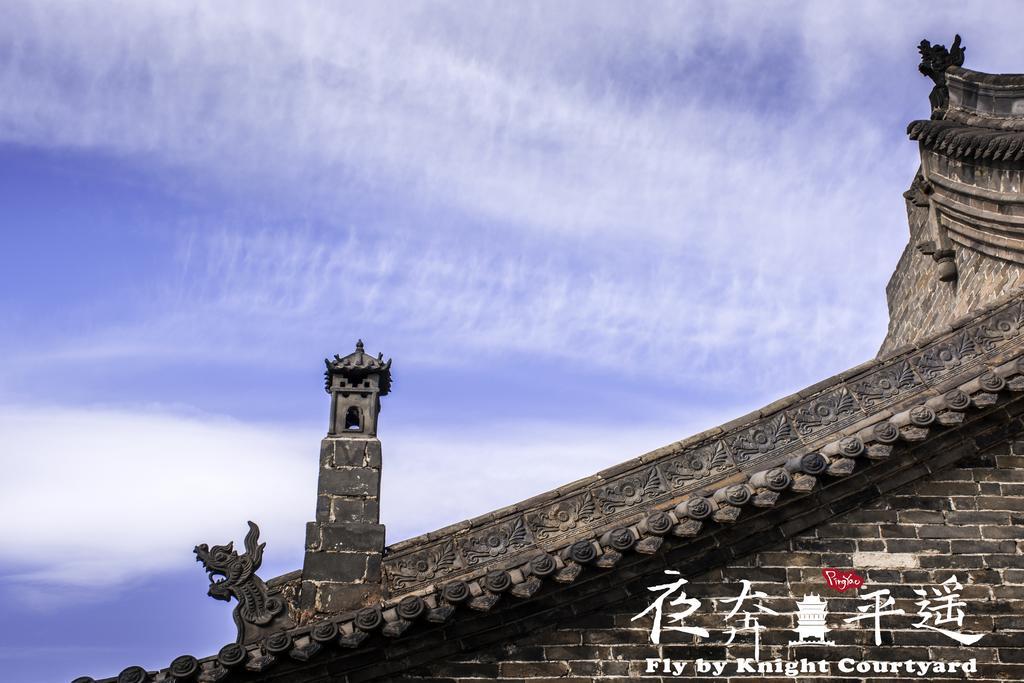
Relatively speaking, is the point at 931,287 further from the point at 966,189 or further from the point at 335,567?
the point at 335,567

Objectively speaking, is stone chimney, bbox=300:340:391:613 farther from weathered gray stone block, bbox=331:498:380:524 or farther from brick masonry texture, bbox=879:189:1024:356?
brick masonry texture, bbox=879:189:1024:356

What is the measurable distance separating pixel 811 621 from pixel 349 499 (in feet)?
12.7

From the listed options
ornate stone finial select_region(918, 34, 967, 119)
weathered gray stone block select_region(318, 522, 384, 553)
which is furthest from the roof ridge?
ornate stone finial select_region(918, 34, 967, 119)

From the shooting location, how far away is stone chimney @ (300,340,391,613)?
9805 millimetres

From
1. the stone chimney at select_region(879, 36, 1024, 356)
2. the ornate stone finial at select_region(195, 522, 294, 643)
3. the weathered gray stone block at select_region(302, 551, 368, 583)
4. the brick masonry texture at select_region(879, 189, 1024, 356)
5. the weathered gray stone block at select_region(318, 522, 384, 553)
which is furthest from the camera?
the brick masonry texture at select_region(879, 189, 1024, 356)

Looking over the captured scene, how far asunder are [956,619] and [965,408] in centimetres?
168

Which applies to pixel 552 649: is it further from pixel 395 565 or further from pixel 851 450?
pixel 851 450

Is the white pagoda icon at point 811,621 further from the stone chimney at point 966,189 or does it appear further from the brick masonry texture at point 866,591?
the stone chimney at point 966,189

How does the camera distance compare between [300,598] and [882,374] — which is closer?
[300,598]

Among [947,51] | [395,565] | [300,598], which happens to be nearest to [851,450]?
[395,565]

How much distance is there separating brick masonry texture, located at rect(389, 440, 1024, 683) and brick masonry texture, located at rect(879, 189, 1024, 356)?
3177 mm

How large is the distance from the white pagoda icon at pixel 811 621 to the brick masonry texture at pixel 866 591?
0.16ft

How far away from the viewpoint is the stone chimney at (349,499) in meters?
9.80

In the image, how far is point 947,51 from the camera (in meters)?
15.1
